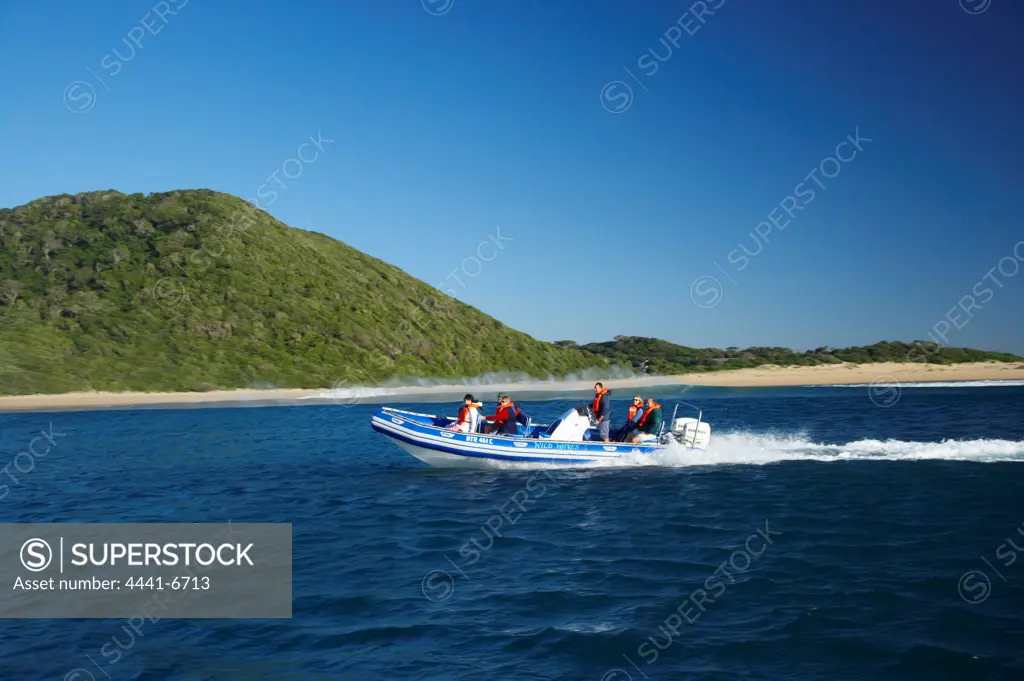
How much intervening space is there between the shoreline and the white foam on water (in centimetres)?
5216

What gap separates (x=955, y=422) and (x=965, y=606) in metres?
35.0

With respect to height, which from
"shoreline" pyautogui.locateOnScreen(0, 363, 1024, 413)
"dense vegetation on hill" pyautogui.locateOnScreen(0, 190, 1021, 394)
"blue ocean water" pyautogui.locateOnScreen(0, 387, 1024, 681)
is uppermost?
"dense vegetation on hill" pyautogui.locateOnScreen(0, 190, 1021, 394)

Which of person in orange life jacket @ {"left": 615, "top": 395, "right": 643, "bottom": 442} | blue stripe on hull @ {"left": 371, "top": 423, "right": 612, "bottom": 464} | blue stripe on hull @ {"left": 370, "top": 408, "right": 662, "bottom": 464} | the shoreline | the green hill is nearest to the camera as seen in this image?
blue stripe on hull @ {"left": 370, "top": 408, "right": 662, "bottom": 464}

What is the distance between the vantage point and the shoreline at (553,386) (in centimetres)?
7003

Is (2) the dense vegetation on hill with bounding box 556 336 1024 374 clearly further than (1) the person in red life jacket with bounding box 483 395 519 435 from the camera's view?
Yes

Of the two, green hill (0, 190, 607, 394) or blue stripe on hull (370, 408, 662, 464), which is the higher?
green hill (0, 190, 607, 394)

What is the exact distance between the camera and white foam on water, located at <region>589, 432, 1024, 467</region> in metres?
27.2

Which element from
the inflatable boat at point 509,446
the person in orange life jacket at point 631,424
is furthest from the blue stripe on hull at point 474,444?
the person in orange life jacket at point 631,424

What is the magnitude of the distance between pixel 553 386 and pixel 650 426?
82.1m

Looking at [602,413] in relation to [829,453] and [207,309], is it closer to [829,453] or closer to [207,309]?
[829,453]

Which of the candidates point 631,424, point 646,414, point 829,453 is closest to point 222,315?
point 631,424

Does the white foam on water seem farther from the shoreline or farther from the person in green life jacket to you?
the shoreline

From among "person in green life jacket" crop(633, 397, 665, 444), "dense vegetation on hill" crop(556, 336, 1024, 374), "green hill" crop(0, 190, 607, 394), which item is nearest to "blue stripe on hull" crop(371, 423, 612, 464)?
"person in green life jacket" crop(633, 397, 665, 444)

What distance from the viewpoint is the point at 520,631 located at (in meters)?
11.3
